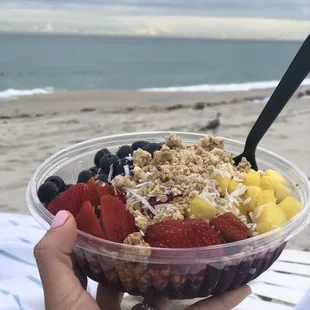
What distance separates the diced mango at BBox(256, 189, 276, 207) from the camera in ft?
3.24

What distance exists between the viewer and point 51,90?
784 centimetres

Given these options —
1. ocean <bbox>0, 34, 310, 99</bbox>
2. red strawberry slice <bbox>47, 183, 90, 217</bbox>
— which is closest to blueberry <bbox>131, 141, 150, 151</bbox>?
red strawberry slice <bbox>47, 183, 90, 217</bbox>

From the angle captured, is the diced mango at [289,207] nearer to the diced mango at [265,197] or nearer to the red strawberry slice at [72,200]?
the diced mango at [265,197]

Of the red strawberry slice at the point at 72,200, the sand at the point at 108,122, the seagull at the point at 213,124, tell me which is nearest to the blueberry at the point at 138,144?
the red strawberry slice at the point at 72,200

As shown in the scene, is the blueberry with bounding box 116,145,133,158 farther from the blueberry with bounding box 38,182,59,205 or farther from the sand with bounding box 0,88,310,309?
the sand with bounding box 0,88,310,309

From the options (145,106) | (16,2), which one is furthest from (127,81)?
(16,2)

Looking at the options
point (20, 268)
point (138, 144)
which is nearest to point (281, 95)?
point (138, 144)

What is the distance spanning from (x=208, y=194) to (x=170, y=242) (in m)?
0.13

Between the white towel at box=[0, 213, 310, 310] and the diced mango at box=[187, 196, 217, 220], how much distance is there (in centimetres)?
24

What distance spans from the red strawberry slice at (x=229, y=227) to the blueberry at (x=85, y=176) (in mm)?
301

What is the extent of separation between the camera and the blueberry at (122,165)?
108 centimetres

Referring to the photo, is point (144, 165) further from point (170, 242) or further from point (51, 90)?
point (51, 90)

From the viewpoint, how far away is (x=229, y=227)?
918 millimetres

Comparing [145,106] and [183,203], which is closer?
[183,203]
